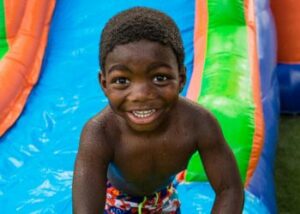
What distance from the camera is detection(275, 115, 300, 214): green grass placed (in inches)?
90.1

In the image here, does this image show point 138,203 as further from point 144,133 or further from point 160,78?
point 160,78

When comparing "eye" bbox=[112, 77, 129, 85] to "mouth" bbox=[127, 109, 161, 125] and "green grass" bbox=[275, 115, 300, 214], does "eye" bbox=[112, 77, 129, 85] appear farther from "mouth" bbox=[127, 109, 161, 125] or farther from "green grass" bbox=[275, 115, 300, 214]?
"green grass" bbox=[275, 115, 300, 214]

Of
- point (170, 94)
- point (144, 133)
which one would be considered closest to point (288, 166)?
point (144, 133)

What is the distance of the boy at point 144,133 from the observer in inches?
39.1

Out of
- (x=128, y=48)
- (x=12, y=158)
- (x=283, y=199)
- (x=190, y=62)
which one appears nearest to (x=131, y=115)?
(x=128, y=48)

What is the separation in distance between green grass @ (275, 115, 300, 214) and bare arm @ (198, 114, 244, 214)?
112 cm

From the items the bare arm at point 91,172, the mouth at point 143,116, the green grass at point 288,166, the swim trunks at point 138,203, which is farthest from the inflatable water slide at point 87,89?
the mouth at point 143,116

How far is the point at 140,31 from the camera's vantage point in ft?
3.26

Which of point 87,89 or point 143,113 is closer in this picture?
point 143,113

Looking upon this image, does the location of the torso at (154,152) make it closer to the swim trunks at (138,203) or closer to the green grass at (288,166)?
the swim trunks at (138,203)

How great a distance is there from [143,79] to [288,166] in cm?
172

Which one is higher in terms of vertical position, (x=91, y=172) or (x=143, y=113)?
(x=143, y=113)

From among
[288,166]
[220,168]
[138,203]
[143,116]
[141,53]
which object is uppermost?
[141,53]

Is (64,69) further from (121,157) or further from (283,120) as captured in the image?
(121,157)
